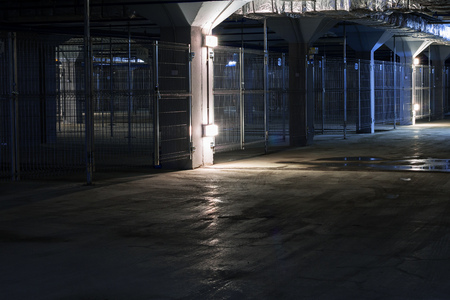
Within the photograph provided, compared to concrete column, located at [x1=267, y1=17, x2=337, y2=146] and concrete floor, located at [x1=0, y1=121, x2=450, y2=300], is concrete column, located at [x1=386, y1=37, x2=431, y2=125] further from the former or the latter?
concrete floor, located at [x1=0, y1=121, x2=450, y2=300]

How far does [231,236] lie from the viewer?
7.62 metres

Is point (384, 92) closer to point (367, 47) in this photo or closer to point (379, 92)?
point (379, 92)

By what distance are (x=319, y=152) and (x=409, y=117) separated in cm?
1619

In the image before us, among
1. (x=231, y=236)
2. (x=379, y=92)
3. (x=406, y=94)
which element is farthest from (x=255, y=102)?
(x=231, y=236)

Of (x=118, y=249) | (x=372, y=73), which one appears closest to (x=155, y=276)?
(x=118, y=249)

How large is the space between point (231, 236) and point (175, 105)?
286 inches

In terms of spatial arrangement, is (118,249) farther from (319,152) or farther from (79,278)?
A: (319,152)

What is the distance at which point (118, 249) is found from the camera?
698cm

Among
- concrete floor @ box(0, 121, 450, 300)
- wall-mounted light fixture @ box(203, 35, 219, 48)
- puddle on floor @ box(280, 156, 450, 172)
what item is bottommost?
concrete floor @ box(0, 121, 450, 300)

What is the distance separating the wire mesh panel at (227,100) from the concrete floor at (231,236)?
3000 millimetres

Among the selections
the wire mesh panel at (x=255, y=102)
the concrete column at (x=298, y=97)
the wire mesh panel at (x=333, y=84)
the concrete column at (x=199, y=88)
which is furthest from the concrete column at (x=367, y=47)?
the concrete column at (x=199, y=88)

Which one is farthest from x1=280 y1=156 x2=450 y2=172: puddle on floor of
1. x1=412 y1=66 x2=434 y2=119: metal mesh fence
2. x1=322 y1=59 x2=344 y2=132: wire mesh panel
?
x1=412 y1=66 x2=434 y2=119: metal mesh fence

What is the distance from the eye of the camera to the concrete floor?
5.59 metres

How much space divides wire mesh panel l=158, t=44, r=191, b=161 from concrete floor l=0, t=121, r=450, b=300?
35.5 inches
